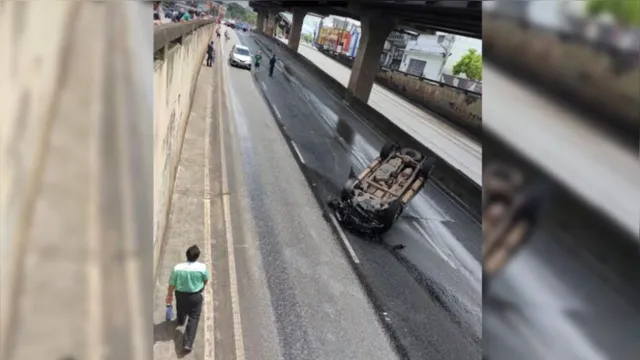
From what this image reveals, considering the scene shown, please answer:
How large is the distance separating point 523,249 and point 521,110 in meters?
0.49

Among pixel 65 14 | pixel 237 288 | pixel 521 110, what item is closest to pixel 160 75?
pixel 237 288

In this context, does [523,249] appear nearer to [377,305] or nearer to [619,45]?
[619,45]

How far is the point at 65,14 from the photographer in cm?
199

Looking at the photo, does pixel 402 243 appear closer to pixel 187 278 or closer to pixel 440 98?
pixel 187 278

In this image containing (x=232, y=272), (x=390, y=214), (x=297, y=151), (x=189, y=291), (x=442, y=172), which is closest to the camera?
(x=189, y=291)

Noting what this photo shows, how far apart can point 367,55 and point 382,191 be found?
22.3 meters

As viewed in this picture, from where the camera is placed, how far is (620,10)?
1.52 m

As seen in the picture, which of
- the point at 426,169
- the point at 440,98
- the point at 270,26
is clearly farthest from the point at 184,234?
the point at 270,26

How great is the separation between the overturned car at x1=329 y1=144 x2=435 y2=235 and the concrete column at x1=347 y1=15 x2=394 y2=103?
64.2 feet

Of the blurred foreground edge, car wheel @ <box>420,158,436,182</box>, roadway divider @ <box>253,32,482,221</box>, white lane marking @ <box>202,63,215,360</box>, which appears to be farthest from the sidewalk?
roadway divider @ <box>253,32,482,221</box>

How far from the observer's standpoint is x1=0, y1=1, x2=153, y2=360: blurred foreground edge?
6.41 feet

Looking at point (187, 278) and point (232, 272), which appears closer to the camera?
point (187, 278)

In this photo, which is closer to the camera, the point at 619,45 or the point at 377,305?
the point at 619,45

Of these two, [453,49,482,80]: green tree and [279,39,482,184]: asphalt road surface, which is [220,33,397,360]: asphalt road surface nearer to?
[279,39,482,184]: asphalt road surface
